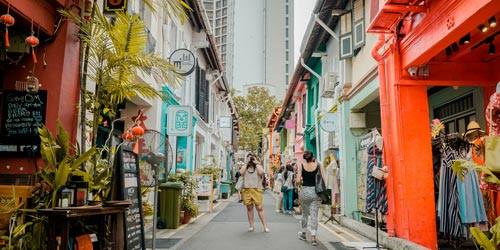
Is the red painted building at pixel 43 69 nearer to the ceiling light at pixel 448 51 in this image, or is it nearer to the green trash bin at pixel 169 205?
the green trash bin at pixel 169 205

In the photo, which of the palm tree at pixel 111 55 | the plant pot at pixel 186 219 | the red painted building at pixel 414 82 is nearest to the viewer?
the palm tree at pixel 111 55

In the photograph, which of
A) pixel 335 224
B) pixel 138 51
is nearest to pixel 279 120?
pixel 335 224

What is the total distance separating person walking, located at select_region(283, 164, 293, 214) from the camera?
44.8ft

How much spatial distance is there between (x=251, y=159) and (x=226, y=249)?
104 inches

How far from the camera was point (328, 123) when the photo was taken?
1255cm

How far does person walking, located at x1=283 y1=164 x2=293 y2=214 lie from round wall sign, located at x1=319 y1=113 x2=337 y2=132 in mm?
1951

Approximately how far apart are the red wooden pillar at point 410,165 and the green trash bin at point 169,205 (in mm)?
4430

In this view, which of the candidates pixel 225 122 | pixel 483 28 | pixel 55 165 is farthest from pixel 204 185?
pixel 225 122

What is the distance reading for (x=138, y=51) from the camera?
5.28 m

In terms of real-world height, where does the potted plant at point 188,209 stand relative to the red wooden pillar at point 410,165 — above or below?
below

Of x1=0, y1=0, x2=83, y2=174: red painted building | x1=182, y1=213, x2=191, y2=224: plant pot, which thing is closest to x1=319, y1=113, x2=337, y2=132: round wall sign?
x1=182, y1=213, x2=191, y2=224: plant pot

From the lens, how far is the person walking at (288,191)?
13.7 meters

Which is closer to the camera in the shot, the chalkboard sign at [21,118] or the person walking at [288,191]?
the chalkboard sign at [21,118]

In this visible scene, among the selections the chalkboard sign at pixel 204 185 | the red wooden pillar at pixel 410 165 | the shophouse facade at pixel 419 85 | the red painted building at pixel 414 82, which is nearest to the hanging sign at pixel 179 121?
the chalkboard sign at pixel 204 185
